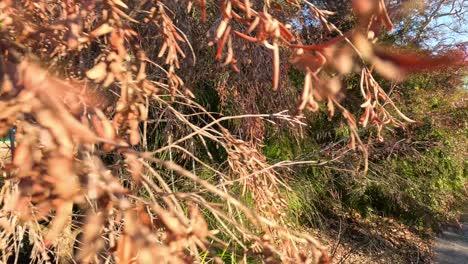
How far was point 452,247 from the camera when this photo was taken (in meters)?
7.38

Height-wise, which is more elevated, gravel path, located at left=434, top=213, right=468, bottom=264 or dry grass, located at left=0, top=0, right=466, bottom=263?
dry grass, located at left=0, top=0, right=466, bottom=263

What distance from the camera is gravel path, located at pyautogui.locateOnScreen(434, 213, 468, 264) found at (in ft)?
22.5

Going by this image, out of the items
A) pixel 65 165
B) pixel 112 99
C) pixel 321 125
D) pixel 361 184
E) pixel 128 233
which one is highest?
pixel 65 165

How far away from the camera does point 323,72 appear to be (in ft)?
4.65

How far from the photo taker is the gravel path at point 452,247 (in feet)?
22.5

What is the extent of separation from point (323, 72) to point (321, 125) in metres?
5.85

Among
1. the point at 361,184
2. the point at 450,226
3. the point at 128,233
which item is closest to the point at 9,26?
the point at 128,233

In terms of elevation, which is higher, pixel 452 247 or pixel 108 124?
pixel 108 124

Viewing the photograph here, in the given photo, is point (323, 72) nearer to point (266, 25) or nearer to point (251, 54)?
point (266, 25)

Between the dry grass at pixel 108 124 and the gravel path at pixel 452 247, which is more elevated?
the dry grass at pixel 108 124

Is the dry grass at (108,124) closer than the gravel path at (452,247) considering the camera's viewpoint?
Yes

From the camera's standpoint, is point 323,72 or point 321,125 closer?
point 323,72

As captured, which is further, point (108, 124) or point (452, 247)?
point (452, 247)

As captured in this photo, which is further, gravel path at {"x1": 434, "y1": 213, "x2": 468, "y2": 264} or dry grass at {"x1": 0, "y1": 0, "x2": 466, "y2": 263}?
gravel path at {"x1": 434, "y1": 213, "x2": 468, "y2": 264}
